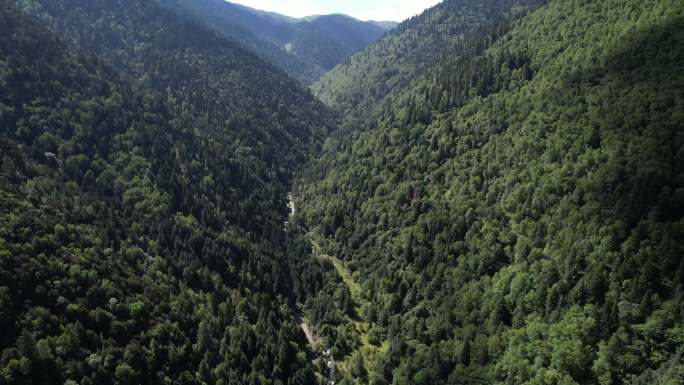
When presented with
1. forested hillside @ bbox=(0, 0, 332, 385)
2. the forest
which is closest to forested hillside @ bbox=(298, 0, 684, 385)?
the forest

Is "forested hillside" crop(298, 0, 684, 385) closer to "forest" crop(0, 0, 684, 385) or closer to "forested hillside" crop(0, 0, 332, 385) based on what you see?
"forest" crop(0, 0, 684, 385)

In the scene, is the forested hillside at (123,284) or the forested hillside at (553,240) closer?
the forested hillside at (553,240)

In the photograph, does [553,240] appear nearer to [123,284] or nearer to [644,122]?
[644,122]

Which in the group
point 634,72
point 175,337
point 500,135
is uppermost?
point 634,72

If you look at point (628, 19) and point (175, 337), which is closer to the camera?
point (175, 337)

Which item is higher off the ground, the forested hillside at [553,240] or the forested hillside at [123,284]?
the forested hillside at [553,240]

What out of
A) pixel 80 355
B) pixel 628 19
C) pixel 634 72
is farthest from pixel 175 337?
pixel 628 19

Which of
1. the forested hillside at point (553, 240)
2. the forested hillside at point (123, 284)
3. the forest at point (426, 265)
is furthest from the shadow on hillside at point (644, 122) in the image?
the forested hillside at point (123, 284)

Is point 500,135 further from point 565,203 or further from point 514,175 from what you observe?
point 565,203

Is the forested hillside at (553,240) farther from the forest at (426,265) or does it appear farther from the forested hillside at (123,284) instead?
the forested hillside at (123,284)
